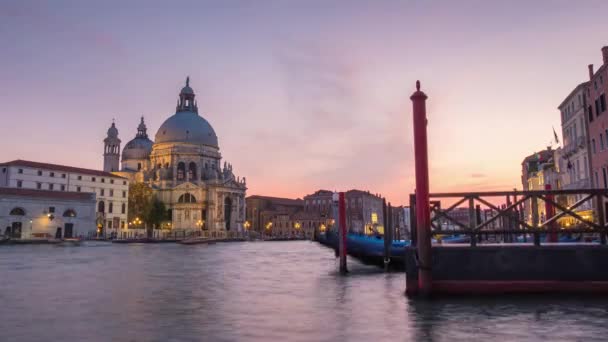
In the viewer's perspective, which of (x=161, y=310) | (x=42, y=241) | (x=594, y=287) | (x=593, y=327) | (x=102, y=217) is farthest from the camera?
(x=102, y=217)

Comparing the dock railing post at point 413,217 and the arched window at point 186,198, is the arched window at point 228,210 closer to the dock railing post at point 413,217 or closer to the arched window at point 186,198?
the arched window at point 186,198

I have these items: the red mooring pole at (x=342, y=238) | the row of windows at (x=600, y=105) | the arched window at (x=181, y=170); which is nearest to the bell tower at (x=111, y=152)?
the arched window at (x=181, y=170)

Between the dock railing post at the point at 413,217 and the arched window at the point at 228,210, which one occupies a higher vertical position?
the arched window at the point at 228,210

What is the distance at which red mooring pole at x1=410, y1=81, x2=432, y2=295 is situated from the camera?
1098cm

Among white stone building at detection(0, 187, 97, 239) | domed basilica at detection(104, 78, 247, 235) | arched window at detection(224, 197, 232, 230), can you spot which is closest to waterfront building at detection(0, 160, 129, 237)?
white stone building at detection(0, 187, 97, 239)

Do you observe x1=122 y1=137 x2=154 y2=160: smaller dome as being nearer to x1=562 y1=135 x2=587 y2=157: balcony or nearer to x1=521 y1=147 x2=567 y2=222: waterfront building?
x1=521 y1=147 x2=567 y2=222: waterfront building

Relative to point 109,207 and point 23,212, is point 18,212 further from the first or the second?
point 109,207

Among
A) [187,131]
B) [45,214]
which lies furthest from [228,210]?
[45,214]

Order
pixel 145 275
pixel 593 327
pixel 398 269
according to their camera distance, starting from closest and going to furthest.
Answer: pixel 593 327, pixel 145 275, pixel 398 269

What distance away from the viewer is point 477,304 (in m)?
10.2

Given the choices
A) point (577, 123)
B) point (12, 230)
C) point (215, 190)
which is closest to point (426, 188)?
point (577, 123)

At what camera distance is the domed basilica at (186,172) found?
10756cm

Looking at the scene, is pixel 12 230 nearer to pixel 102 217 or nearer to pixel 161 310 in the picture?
pixel 102 217

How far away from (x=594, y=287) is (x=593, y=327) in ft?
11.6
